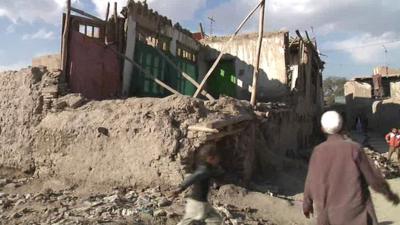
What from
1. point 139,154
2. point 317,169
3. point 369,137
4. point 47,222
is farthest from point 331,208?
point 369,137

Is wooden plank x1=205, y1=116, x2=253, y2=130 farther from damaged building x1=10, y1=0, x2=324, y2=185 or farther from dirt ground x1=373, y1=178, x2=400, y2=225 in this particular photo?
dirt ground x1=373, y1=178, x2=400, y2=225

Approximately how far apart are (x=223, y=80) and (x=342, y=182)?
46.0 feet

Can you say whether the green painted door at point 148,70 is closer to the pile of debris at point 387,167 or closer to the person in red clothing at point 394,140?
the pile of debris at point 387,167

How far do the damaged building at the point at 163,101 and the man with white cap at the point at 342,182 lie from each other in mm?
4723

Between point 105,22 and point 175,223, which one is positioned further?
point 105,22

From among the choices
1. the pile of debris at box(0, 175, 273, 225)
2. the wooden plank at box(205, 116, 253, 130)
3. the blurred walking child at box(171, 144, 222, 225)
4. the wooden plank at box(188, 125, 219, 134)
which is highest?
the wooden plank at box(205, 116, 253, 130)

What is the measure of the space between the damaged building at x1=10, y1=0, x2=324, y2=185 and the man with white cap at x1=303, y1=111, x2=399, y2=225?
4.72m

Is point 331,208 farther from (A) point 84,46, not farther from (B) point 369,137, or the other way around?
(B) point 369,137

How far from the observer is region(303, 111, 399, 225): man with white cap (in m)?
3.55

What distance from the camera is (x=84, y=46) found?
1105 cm

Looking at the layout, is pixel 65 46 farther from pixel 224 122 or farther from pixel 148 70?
pixel 224 122

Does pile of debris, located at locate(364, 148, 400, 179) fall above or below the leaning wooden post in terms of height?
below

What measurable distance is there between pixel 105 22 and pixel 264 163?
5.23 m

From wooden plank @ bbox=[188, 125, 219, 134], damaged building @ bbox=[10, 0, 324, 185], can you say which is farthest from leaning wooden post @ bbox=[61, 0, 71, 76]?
wooden plank @ bbox=[188, 125, 219, 134]
